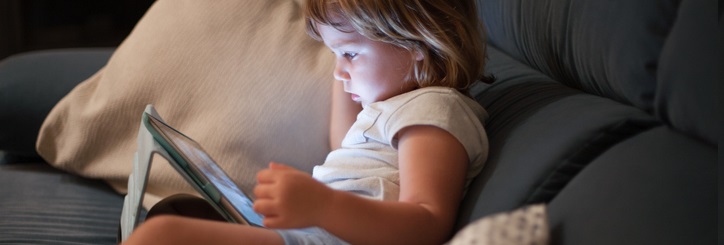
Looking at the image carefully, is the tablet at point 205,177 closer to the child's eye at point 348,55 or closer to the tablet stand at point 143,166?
the tablet stand at point 143,166

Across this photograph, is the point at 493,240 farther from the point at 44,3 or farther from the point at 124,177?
the point at 44,3

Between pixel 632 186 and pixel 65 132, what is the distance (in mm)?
1036

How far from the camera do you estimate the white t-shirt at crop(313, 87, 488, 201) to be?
34.2 inches

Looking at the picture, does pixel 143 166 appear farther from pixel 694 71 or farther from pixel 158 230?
pixel 694 71

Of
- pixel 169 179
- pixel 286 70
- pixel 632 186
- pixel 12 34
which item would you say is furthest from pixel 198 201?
pixel 12 34

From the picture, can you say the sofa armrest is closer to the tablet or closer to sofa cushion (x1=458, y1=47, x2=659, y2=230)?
the tablet

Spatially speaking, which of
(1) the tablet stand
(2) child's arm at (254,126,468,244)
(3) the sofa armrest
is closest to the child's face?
(2) child's arm at (254,126,468,244)

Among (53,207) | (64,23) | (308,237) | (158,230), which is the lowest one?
(64,23)

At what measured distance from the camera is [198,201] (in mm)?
1062

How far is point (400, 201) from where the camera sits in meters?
0.81

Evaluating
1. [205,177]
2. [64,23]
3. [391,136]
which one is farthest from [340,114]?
[64,23]

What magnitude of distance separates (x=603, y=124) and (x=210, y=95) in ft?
2.42

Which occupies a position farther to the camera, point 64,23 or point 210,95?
point 64,23

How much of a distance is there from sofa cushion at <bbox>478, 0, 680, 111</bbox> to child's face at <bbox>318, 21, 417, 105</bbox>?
161mm
